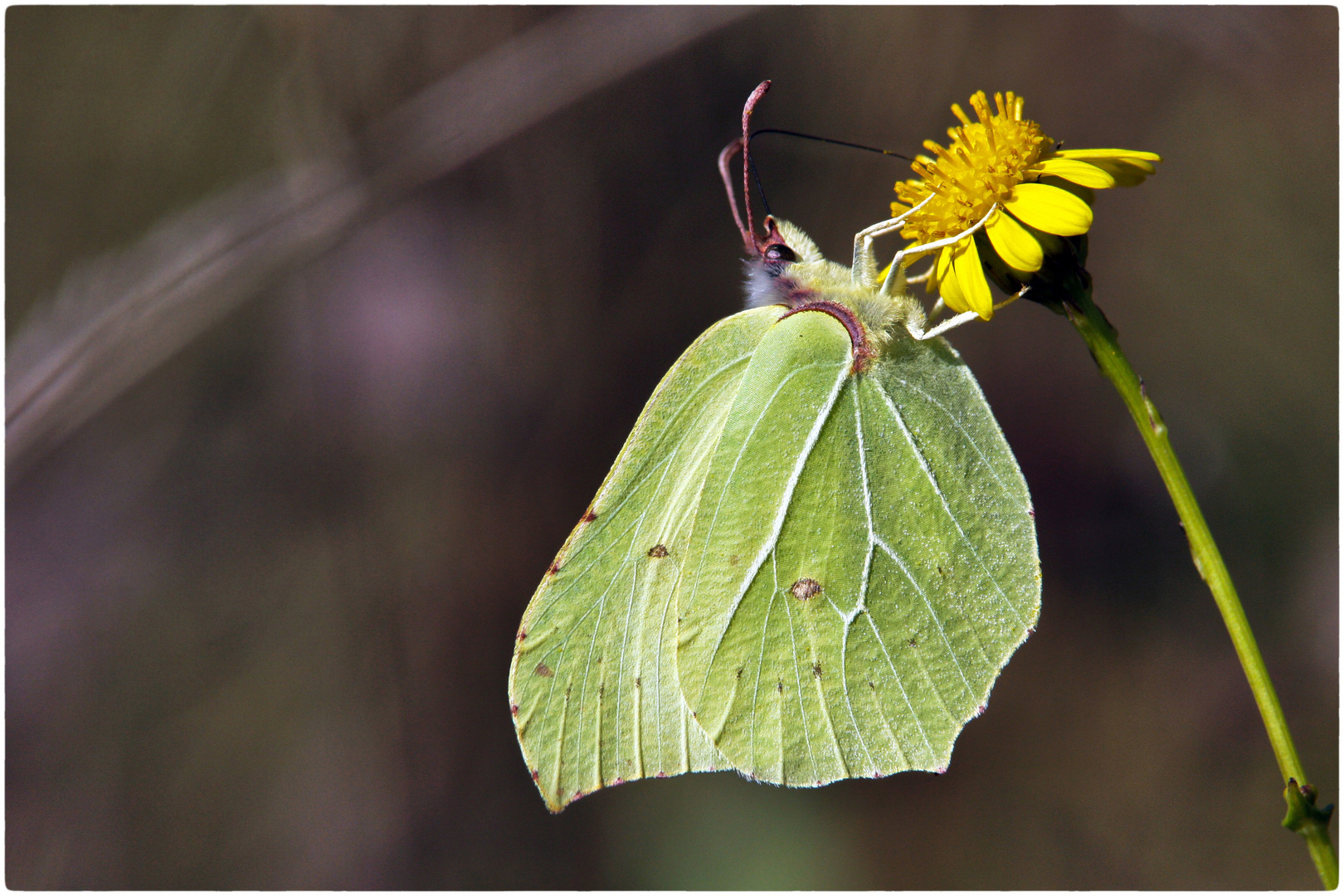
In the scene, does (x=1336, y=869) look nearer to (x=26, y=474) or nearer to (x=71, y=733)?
(x=26, y=474)

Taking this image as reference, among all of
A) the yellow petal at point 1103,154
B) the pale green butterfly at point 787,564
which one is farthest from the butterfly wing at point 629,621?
the yellow petal at point 1103,154

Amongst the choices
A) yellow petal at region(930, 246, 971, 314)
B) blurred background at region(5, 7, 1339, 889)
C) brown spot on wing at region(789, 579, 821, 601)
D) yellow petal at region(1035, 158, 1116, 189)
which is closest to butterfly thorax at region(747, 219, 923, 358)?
yellow petal at region(930, 246, 971, 314)

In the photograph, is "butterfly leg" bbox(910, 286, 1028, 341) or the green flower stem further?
"butterfly leg" bbox(910, 286, 1028, 341)

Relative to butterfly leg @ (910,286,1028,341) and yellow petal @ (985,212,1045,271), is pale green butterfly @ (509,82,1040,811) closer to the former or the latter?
butterfly leg @ (910,286,1028,341)

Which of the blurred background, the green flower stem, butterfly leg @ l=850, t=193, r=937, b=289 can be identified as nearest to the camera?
the green flower stem

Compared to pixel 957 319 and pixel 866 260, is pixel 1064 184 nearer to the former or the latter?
pixel 957 319

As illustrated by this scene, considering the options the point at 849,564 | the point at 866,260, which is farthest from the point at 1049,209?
the point at 849,564

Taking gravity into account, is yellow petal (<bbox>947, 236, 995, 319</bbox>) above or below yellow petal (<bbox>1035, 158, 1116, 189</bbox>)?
below
